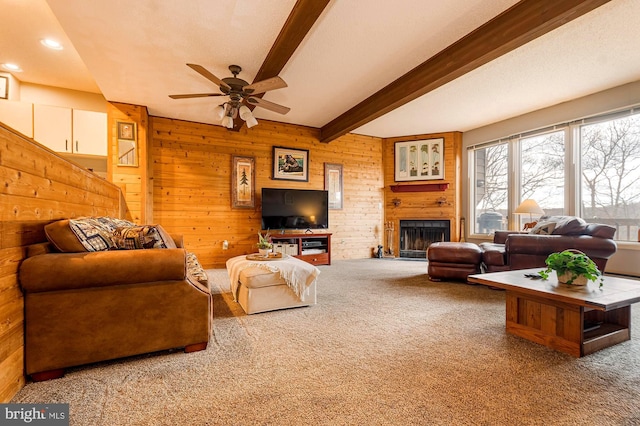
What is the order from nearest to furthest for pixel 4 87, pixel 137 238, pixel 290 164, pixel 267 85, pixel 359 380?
pixel 359 380, pixel 137 238, pixel 267 85, pixel 4 87, pixel 290 164

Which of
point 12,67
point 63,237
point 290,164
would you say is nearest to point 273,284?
point 63,237

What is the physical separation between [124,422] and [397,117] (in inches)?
214

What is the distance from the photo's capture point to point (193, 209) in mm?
5027

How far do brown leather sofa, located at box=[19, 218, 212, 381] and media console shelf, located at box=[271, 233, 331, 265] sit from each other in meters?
3.17

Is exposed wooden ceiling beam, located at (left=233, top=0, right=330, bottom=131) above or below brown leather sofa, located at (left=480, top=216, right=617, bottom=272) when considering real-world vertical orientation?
above

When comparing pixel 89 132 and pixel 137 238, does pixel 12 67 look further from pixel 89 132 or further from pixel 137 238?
pixel 137 238

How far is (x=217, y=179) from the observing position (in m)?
5.21

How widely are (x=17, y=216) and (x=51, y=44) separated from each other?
326 centimetres

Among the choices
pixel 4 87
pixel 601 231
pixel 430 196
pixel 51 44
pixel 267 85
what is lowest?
pixel 601 231

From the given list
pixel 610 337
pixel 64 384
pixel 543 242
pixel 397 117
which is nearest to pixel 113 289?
pixel 64 384

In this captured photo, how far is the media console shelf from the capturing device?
5.09 metres

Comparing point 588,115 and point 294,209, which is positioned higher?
point 588,115

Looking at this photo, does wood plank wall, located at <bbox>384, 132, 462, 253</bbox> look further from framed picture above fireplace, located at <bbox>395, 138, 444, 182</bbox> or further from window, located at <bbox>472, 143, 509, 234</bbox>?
window, located at <bbox>472, 143, 509, 234</bbox>

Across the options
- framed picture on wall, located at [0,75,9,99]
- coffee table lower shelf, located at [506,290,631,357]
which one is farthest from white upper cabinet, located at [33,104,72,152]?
coffee table lower shelf, located at [506,290,631,357]
